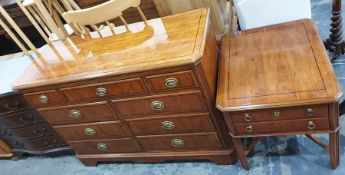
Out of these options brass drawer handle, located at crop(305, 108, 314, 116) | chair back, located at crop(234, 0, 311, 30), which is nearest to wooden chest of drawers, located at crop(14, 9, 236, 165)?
chair back, located at crop(234, 0, 311, 30)

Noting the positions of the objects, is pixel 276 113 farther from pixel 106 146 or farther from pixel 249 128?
pixel 106 146

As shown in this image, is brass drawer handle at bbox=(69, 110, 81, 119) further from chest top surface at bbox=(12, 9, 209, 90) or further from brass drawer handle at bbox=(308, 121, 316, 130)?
brass drawer handle at bbox=(308, 121, 316, 130)

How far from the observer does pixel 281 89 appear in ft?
4.61

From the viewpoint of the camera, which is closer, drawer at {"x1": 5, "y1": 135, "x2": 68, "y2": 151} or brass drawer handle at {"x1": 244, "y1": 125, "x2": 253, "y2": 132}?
brass drawer handle at {"x1": 244, "y1": 125, "x2": 253, "y2": 132}

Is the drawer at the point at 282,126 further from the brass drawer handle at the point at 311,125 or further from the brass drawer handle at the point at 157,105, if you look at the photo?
the brass drawer handle at the point at 157,105

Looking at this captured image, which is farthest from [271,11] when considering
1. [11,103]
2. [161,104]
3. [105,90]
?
[11,103]

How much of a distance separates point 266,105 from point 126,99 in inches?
29.8

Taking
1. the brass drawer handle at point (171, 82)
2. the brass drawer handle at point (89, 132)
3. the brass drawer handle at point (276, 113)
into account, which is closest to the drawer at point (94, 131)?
the brass drawer handle at point (89, 132)

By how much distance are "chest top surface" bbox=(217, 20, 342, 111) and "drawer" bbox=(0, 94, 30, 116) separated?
1.36 metres

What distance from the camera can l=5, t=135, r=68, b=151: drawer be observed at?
2275 millimetres

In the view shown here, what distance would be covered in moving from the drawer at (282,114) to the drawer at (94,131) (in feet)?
2.52

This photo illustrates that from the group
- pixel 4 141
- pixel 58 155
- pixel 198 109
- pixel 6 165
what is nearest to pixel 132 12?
pixel 198 109

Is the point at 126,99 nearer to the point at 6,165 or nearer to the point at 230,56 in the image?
the point at 230,56

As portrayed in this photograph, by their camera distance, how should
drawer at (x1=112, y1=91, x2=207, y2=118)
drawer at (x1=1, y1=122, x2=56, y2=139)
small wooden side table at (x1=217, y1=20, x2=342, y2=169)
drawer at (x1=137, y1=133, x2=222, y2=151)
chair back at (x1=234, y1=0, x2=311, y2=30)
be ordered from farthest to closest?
drawer at (x1=1, y1=122, x2=56, y2=139), chair back at (x1=234, y1=0, x2=311, y2=30), drawer at (x1=137, y1=133, x2=222, y2=151), drawer at (x1=112, y1=91, x2=207, y2=118), small wooden side table at (x1=217, y1=20, x2=342, y2=169)
